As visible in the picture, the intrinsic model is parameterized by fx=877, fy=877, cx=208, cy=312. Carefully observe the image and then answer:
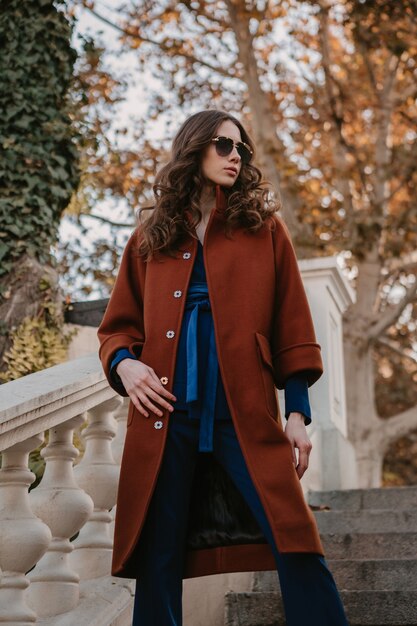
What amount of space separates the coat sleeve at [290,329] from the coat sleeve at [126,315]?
1.36 feet

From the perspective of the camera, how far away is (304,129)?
13047 mm

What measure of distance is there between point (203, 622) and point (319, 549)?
4.28ft

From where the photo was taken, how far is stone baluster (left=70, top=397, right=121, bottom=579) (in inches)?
125

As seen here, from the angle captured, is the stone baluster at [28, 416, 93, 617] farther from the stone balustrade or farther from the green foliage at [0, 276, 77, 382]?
the green foliage at [0, 276, 77, 382]

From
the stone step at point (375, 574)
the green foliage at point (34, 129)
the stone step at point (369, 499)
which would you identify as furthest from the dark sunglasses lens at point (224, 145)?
the green foliage at point (34, 129)

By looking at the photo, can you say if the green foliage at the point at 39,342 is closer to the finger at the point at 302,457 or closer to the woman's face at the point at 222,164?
the woman's face at the point at 222,164

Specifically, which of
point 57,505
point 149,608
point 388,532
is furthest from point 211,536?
point 388,532

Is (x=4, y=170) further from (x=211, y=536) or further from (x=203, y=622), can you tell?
(x=211, y=536)

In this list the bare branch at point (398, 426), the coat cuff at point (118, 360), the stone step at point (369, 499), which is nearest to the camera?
the coat cuff at point (118, 360)

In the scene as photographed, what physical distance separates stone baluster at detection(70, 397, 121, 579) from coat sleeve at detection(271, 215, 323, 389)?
35.3 inches

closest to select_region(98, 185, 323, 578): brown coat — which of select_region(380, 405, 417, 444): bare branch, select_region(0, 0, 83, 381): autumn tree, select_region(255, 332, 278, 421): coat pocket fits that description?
select_region(255, 332, 278, 421): coat pocket

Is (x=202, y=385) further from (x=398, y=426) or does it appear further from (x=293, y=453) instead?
(x=398, y=426)

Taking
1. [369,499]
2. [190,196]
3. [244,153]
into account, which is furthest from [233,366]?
[369,499]

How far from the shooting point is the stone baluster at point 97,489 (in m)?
3.17
